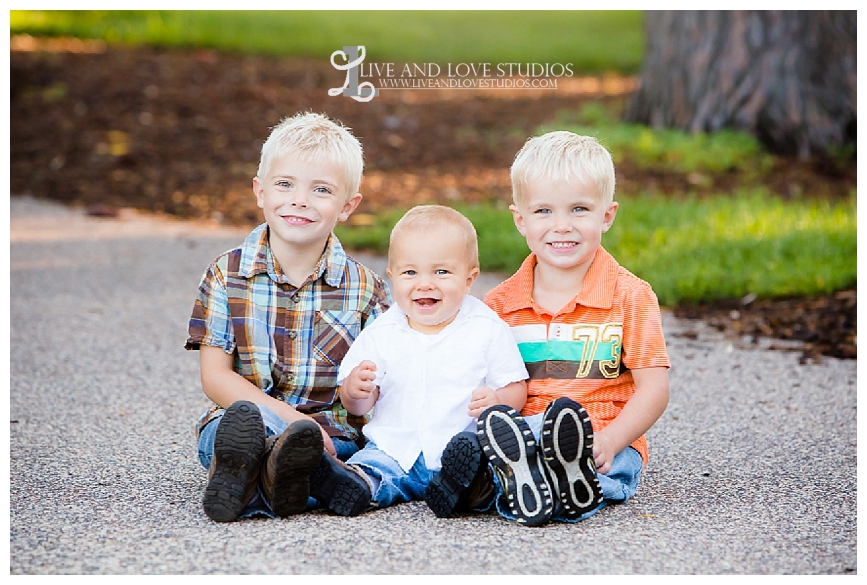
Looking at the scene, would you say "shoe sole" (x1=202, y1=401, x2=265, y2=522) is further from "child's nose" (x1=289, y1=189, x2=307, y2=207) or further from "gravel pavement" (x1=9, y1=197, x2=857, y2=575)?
"child's nose" (x1=289, y1=189, x2=307, y2=207)

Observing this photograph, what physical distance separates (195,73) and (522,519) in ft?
32.8

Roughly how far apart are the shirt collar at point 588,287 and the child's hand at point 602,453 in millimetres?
389

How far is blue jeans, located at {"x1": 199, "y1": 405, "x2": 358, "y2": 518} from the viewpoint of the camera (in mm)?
2678

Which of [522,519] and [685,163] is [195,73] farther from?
[522,519]

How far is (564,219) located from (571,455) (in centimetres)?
68

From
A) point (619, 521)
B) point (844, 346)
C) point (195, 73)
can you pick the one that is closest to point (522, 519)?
point (619, 521)

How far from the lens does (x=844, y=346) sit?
15.3ft

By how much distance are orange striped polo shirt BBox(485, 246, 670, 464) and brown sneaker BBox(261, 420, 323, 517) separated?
0.67 meters

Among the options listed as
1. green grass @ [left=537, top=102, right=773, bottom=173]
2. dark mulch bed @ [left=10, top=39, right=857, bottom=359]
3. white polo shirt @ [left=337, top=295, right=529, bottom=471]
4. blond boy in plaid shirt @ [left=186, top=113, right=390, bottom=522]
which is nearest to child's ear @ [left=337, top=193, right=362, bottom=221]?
blond boy in plaid shirt @ [left=186, top=113, right=390, bottom=522]

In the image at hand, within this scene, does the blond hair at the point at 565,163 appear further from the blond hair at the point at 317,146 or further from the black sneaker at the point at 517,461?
the black sneaker at the point at 517,461

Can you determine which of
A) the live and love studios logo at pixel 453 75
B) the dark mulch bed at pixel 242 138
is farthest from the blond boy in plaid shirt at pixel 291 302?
the live and love studios logo at pixel 453 75

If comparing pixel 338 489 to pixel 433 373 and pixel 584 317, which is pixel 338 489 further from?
pixel 584 317

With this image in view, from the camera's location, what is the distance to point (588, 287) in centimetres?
291

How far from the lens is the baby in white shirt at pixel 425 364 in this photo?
280 cm
